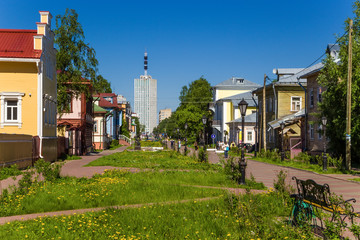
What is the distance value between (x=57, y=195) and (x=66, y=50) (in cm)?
3042

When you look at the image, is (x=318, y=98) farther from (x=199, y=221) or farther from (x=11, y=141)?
(x=199, y=221)

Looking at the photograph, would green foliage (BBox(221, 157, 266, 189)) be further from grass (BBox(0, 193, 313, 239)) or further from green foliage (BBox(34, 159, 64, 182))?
green foliage (BBox(34, 159, 64, 182))

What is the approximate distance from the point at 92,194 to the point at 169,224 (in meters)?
4.32

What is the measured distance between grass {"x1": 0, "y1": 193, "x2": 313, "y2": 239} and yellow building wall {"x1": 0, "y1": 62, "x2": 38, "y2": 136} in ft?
62.2

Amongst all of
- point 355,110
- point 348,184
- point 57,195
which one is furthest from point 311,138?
point 57,195

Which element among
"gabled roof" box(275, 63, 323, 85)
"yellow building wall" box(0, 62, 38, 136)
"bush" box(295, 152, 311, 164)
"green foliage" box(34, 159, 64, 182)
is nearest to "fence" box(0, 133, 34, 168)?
"yellow building wall" box(0, 62, 38, 136)

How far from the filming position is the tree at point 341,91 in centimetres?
2355

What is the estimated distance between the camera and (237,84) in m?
89.2

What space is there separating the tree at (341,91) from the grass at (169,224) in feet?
50.7

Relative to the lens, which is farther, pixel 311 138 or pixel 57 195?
pixel 311 138

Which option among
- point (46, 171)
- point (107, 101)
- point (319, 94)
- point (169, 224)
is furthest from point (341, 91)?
point (107, 101)

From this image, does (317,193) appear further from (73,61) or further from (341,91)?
(73,61)

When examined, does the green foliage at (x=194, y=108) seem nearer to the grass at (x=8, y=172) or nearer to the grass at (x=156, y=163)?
the grass at (x=156, y=163)

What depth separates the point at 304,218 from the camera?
25.9ft
